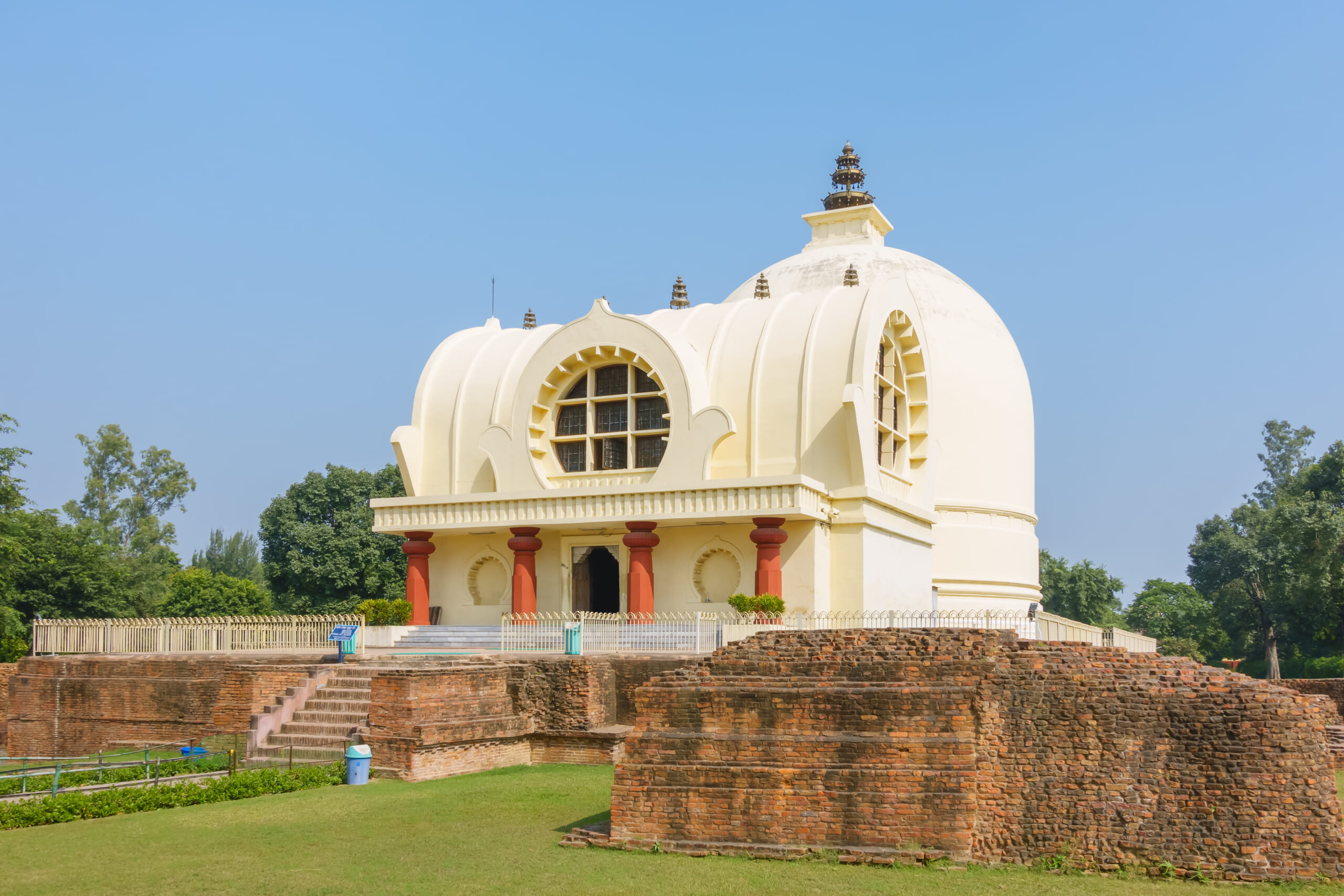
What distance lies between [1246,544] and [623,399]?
36.3 metres

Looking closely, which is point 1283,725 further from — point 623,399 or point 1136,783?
point 623,399

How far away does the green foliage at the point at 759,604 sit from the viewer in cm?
2092

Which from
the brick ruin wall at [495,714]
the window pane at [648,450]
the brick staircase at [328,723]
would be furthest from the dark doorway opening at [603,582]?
the brick staircase at [328,723]

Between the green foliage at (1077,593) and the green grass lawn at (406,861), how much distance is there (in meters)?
44.4

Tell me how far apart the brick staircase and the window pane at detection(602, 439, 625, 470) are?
9.43 metres

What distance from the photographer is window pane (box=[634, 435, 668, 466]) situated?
25047 mm

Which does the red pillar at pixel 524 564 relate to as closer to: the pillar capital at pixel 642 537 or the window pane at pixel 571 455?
the window pane at pixel 571 455

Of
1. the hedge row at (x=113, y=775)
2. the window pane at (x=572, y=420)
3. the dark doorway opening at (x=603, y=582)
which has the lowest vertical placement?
the hedge row at (x=113, y=775)

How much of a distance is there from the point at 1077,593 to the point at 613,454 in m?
34.2

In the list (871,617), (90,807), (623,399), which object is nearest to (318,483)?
(623,399)

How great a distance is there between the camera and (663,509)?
909 inches

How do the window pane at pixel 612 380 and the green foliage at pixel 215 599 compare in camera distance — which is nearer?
the window pane at pixel 612 380

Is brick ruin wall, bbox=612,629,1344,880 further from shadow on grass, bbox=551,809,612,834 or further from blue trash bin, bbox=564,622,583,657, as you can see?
blue trash bin, bbox=564,622,583,657

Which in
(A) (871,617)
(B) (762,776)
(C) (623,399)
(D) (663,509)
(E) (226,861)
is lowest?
(E) (226,861)
